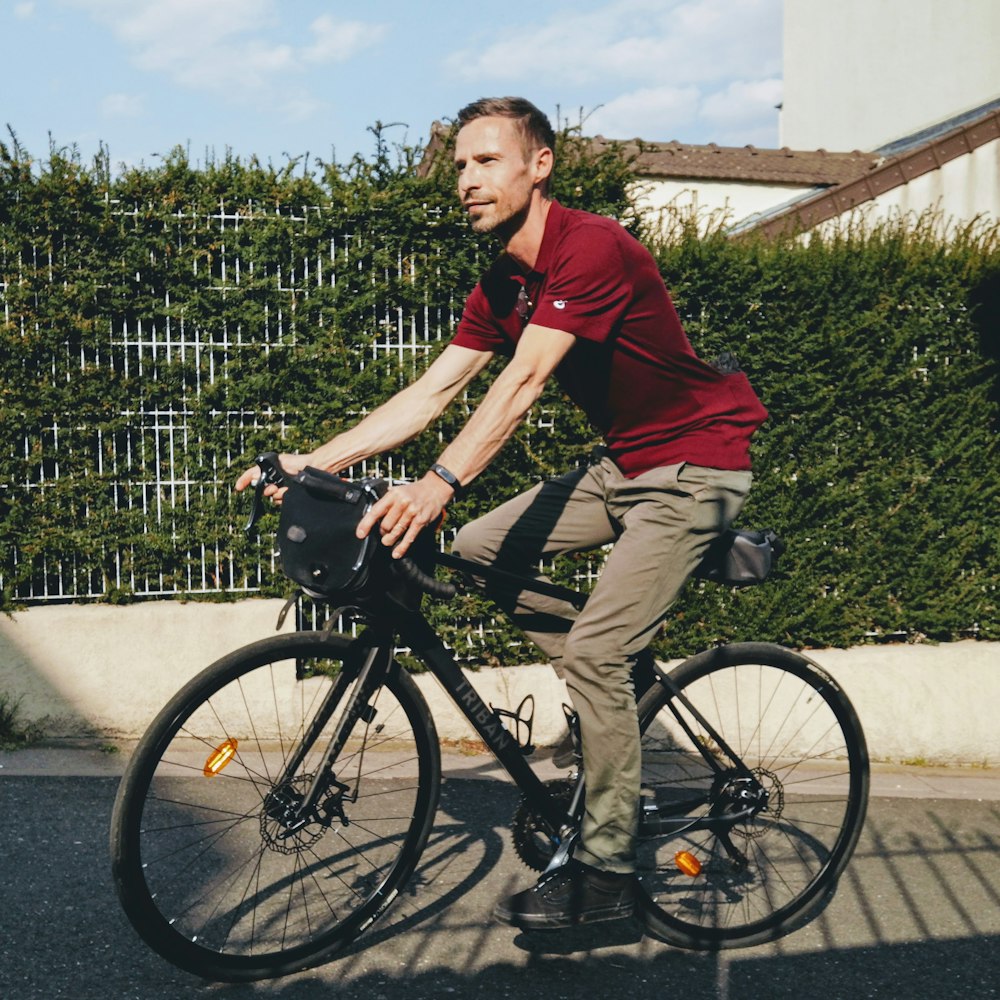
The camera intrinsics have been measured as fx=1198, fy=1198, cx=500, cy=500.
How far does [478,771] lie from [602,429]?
2221mm

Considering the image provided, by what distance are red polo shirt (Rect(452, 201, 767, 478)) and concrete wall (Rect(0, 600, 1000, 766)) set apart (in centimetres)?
256

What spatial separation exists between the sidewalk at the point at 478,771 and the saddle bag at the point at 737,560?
1.86 meters

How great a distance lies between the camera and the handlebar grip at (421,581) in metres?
3.11

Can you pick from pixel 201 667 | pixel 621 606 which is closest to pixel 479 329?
pixel 621 606

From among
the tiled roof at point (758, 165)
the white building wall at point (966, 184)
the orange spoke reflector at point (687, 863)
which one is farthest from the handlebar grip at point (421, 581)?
the tiled roof at point (758, 165)

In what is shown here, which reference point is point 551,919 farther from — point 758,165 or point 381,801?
point 758,165

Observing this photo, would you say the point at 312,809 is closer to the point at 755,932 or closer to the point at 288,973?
Answer: the point at 288,973

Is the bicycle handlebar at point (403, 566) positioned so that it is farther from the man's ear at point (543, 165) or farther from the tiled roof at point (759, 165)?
the tiled roof at point (759, 165)

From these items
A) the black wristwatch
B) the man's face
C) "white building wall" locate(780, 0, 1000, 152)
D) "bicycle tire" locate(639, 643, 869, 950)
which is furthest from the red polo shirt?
"white building wall" locate(780, 0, 1000, 152)

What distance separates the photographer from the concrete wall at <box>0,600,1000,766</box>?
550 cm

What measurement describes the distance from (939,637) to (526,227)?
407 cm

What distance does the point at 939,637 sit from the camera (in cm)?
638

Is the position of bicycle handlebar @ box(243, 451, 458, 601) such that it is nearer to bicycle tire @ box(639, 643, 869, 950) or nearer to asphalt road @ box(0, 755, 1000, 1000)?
bicycle tire @ box(639, 643, 869, 950)


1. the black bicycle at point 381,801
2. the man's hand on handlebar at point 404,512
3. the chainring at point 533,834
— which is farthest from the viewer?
the chainring at point 533,834
